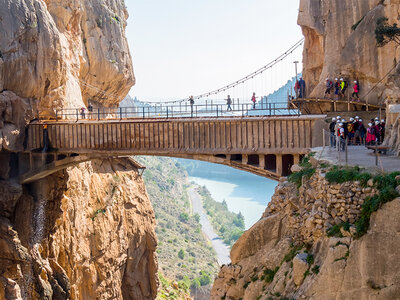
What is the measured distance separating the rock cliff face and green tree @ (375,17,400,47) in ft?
46.6

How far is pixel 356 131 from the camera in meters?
19.7

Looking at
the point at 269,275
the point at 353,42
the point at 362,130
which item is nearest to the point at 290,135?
the point at 362,130

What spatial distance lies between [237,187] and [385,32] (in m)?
146

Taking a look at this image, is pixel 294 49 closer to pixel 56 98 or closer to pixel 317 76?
pixel 317 76

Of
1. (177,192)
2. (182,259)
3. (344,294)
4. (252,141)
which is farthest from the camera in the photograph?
(177,192)

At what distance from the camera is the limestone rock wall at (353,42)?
71.8 feet

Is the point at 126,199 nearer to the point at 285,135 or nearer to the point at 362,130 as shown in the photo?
the point at 285,135

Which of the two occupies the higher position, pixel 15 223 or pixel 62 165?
pixel 62 165

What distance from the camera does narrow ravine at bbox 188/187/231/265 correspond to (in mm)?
83400

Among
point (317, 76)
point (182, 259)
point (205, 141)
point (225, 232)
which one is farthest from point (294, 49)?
point (225, 232)

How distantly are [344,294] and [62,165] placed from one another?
17.6 metres

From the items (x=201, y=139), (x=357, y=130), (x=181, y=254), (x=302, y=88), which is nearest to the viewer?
(x=357, y=130)

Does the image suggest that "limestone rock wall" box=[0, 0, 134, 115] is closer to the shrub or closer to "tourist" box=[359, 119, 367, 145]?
"tourist" box=[359, 119, 367, 145]

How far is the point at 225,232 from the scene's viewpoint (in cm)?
10000
